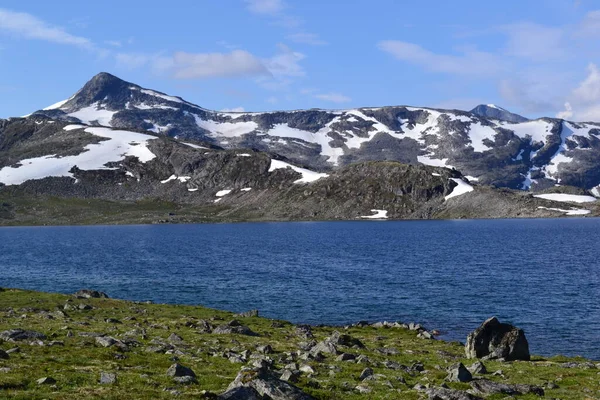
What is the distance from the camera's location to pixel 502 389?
29469 millimetres

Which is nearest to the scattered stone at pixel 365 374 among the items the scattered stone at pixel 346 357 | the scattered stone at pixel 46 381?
the scattered stone at pixel 346 357

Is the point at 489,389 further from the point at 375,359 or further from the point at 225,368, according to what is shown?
the point at 225,368

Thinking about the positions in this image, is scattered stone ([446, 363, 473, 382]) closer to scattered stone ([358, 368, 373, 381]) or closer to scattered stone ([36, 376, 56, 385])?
scattered stone ([358, 368, 373, 381])

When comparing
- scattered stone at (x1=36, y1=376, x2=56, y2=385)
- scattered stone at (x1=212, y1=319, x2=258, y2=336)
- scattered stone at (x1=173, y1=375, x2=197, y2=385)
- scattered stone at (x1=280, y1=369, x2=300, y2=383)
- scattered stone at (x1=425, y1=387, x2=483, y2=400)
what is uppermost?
scattered stone at (x1=36, y1=376, x2=56, y2=385)

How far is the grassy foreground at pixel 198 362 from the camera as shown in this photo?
85.4 feet

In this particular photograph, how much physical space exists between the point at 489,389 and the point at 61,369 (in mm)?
21213

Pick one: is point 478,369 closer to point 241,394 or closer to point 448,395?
point 448,395

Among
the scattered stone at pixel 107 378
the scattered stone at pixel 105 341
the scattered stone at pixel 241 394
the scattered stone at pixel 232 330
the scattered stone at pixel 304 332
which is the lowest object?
the scattered stone at pixel 304 332

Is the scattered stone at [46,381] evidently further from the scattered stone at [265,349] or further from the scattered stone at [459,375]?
the scattered stone at [459,375]

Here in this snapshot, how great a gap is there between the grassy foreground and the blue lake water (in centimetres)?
1586

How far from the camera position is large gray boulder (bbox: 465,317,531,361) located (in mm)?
45031

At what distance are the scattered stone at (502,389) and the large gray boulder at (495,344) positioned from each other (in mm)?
14985

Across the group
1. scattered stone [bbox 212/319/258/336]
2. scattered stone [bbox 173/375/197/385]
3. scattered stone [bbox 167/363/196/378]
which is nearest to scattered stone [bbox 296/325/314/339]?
scattered stone [bbox 212/319/258/336]

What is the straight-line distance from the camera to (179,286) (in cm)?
10012
